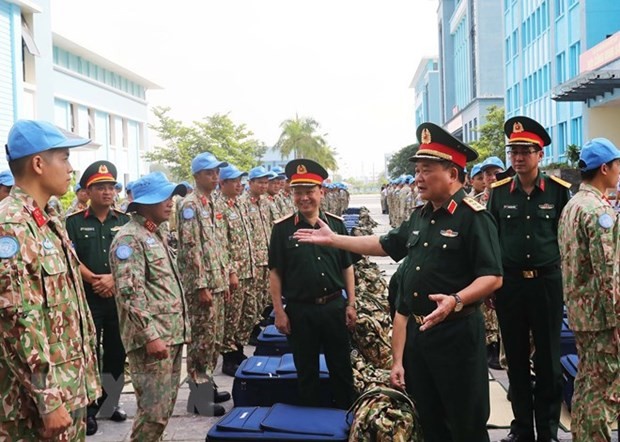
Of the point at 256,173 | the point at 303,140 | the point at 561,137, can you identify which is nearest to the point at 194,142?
the point at 303,140

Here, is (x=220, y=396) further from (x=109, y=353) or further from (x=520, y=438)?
(x=520, y=438)

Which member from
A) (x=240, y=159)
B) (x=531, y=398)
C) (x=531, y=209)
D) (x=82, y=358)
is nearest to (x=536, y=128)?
(x=531, y=209)

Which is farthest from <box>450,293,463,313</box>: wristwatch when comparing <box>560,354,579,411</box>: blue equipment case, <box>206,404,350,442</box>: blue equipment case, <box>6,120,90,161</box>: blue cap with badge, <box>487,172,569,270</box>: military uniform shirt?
<box>560,354,579,411</box>: blue equipment case

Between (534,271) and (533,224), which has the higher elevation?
Result: (533,224)

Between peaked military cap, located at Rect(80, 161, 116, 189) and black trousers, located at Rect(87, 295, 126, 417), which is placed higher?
peaked military cap, located at Rect(80, 161, 116, 189)

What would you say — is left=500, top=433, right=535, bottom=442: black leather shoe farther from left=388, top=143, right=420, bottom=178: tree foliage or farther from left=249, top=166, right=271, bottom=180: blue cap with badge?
left=388, top=143, right=420, bottom=178: tree foliage

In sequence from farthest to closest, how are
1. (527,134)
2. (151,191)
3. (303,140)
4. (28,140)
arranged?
1. (303,140)
2. (527,134)
3. (151,191)
4. (28,140)

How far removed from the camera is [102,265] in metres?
6.14

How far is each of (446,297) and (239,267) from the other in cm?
490

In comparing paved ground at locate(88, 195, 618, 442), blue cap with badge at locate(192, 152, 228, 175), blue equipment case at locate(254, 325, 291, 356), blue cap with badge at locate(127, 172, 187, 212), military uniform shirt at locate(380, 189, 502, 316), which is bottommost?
paved ground at locate(88, 195, 618, 442)

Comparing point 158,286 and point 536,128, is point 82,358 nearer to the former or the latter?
point 158,286

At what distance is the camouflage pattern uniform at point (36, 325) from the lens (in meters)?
2.96

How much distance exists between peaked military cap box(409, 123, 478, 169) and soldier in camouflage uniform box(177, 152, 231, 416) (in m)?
2.78

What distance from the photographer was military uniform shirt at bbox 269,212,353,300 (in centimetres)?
535
